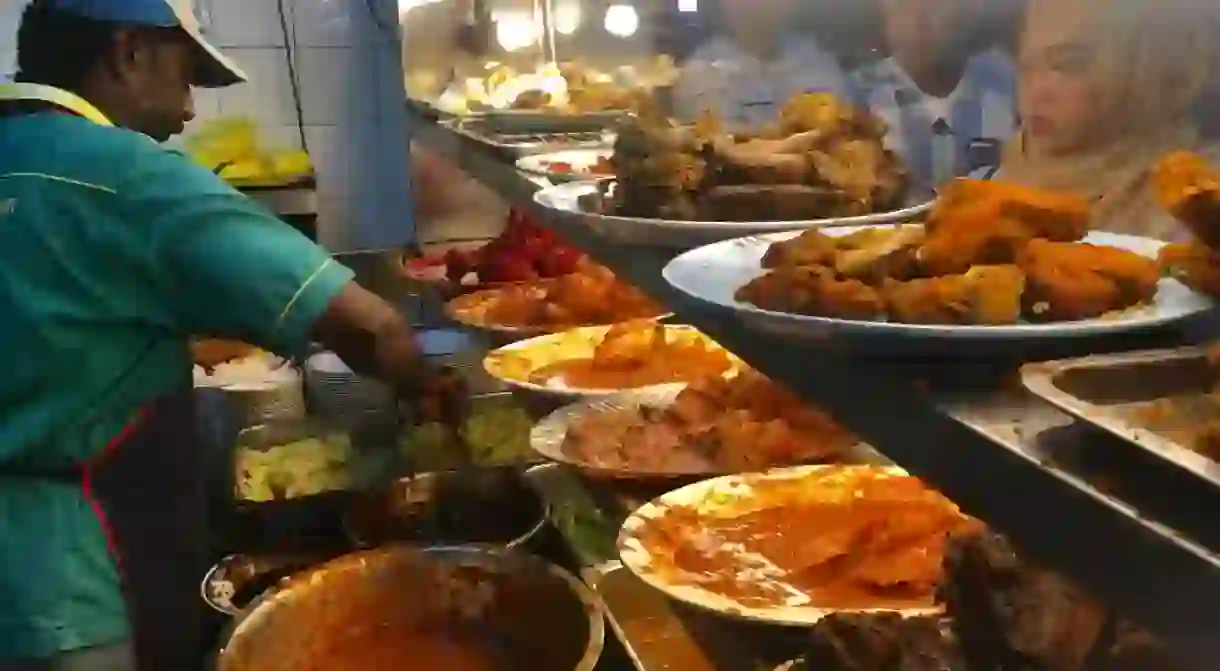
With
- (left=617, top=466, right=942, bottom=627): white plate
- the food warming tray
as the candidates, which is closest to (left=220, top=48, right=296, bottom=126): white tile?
the food warming tray

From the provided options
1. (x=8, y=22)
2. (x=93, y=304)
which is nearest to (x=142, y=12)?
(x=93, y=304)

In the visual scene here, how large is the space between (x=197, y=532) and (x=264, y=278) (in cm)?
77

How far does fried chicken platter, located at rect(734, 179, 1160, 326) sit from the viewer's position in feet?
2.58

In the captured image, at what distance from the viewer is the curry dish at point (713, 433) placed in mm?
1627

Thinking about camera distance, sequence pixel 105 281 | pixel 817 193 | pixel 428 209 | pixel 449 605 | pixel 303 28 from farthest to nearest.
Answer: pixel 303 28 → pixel 428 209 → pixel 449 605 → pixel 105 281 → pixel 817 193

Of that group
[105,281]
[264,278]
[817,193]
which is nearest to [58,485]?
[105,281]

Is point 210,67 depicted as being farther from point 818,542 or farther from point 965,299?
point 965,299

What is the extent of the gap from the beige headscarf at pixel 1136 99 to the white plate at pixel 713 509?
0.40m

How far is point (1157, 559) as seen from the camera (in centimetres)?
52

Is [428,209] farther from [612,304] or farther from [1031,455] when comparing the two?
[1031,455]

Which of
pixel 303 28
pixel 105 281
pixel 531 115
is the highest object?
pixel 303 28

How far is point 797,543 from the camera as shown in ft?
4.51

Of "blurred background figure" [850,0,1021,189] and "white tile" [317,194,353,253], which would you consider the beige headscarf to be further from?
"white tile" [317,194,353,253]

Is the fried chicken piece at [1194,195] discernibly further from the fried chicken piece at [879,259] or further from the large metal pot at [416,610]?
the large metal pot at [416,610]
